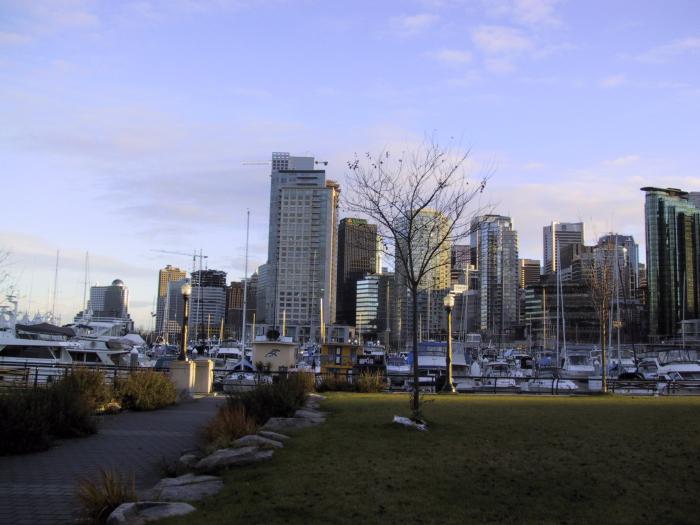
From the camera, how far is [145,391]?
1961cm

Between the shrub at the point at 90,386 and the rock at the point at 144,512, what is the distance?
9.52 meters

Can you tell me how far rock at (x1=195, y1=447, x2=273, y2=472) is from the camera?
9.31 m

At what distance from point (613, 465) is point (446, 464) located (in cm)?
244

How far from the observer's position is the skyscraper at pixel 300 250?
124 m

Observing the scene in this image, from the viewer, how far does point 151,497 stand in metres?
7.59

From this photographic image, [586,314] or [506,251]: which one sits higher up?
[506,251]


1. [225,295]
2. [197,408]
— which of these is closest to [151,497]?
[197,408]

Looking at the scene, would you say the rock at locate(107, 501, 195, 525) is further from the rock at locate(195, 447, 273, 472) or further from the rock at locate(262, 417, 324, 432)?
the rock at locate(262, 417, 324, 432)

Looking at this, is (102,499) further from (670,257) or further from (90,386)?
(670,257)

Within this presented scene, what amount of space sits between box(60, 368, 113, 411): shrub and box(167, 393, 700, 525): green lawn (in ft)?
21.2

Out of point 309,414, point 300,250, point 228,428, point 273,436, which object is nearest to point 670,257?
point 300,250

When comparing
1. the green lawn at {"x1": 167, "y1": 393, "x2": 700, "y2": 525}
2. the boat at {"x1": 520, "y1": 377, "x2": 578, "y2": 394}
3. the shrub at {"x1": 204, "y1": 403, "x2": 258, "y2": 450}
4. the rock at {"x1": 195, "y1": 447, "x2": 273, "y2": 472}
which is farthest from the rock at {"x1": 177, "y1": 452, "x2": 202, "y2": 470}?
the boat at {"x1": 520, "y1": 377, "x2": 578, "y2": 394}

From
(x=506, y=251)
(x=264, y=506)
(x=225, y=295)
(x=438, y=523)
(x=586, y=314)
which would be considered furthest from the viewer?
(x=225, y=295)

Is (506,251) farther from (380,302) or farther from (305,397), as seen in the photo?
(305,397)
